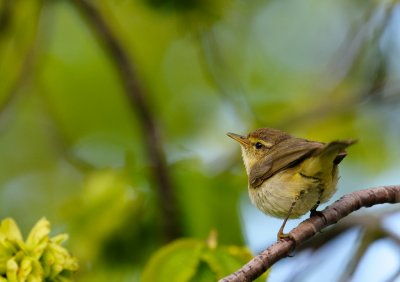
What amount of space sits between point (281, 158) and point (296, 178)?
0.51ft

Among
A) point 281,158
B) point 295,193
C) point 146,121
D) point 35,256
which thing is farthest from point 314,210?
point 146,121

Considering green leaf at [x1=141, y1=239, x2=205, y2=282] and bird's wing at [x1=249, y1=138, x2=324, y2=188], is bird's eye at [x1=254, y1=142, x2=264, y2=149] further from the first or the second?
green leaf at [x1=141, y1=239, x2=205, y2=282]

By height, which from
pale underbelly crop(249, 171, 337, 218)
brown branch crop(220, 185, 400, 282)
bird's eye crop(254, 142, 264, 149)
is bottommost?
brown branch crop(220, 185, 400, 282)

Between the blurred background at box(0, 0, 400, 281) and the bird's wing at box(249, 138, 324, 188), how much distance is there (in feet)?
1.28

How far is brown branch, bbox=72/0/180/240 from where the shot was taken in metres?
4.23

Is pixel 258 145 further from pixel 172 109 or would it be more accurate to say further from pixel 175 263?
pixel 172 109

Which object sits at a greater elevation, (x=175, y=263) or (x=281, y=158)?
(x=281, y=158)

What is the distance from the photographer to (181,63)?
6.59 meters

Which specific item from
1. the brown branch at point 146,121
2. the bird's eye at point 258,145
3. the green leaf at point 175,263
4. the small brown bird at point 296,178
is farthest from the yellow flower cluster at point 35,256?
the brown branch at point 146,121

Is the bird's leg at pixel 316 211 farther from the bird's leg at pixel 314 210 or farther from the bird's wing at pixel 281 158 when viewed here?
the bird's wing at pixel 281 158

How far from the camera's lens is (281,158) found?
305 cm

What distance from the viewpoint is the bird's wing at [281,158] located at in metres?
2.86

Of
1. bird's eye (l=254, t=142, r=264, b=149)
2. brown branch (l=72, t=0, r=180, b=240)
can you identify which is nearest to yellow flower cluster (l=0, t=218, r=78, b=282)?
bird's eye (l=254, t=142, r=264, b=149)

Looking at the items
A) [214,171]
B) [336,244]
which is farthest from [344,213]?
[214,171]
